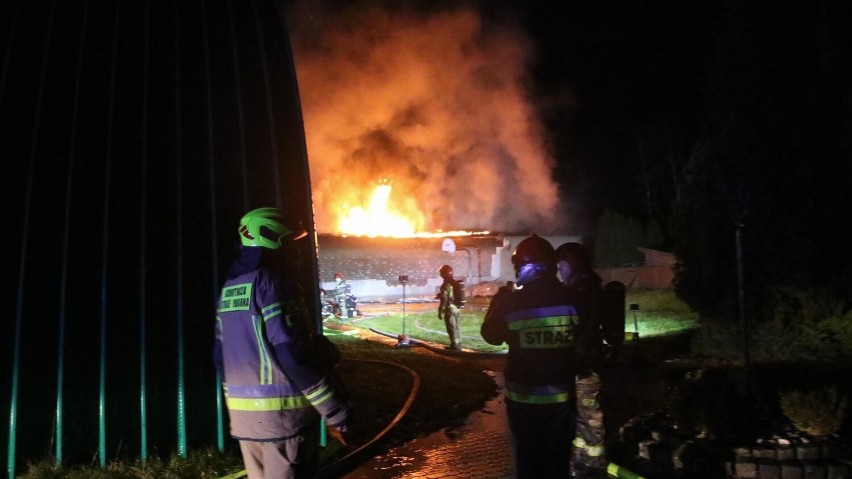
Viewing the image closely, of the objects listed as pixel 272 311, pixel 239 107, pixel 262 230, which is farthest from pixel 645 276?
pixel 272 311

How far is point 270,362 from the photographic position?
314cm

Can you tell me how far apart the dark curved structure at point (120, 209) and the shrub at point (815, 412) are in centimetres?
414

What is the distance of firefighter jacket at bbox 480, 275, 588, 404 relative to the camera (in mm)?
4008

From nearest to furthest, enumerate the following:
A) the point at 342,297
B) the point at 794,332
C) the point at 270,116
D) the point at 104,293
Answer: the point at 104,293
the point at 270,116
the point at 794,332
the point at 342,297

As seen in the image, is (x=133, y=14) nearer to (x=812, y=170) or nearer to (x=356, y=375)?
(x=356, y=375)

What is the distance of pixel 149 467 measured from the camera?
16.7 feet

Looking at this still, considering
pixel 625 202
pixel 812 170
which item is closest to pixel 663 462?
pixel 812 170

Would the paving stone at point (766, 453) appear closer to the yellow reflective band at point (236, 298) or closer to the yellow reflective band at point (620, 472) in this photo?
the yellow reflective band at point (620, 472)

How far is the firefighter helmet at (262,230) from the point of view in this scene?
326cm

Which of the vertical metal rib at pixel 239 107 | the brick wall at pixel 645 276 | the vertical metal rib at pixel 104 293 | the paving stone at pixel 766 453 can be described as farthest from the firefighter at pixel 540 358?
the brick wall at pixel 645 276

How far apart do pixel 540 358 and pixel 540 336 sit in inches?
5.5

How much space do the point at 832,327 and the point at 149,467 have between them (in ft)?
36.9

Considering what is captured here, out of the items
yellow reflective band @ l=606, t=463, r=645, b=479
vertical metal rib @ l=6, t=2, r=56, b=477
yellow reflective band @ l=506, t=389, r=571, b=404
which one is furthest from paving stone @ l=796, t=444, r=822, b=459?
vertical metal rib @ l=6, t=2, r=56, b=477

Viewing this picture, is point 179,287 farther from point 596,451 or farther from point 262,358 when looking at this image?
point 596,451
